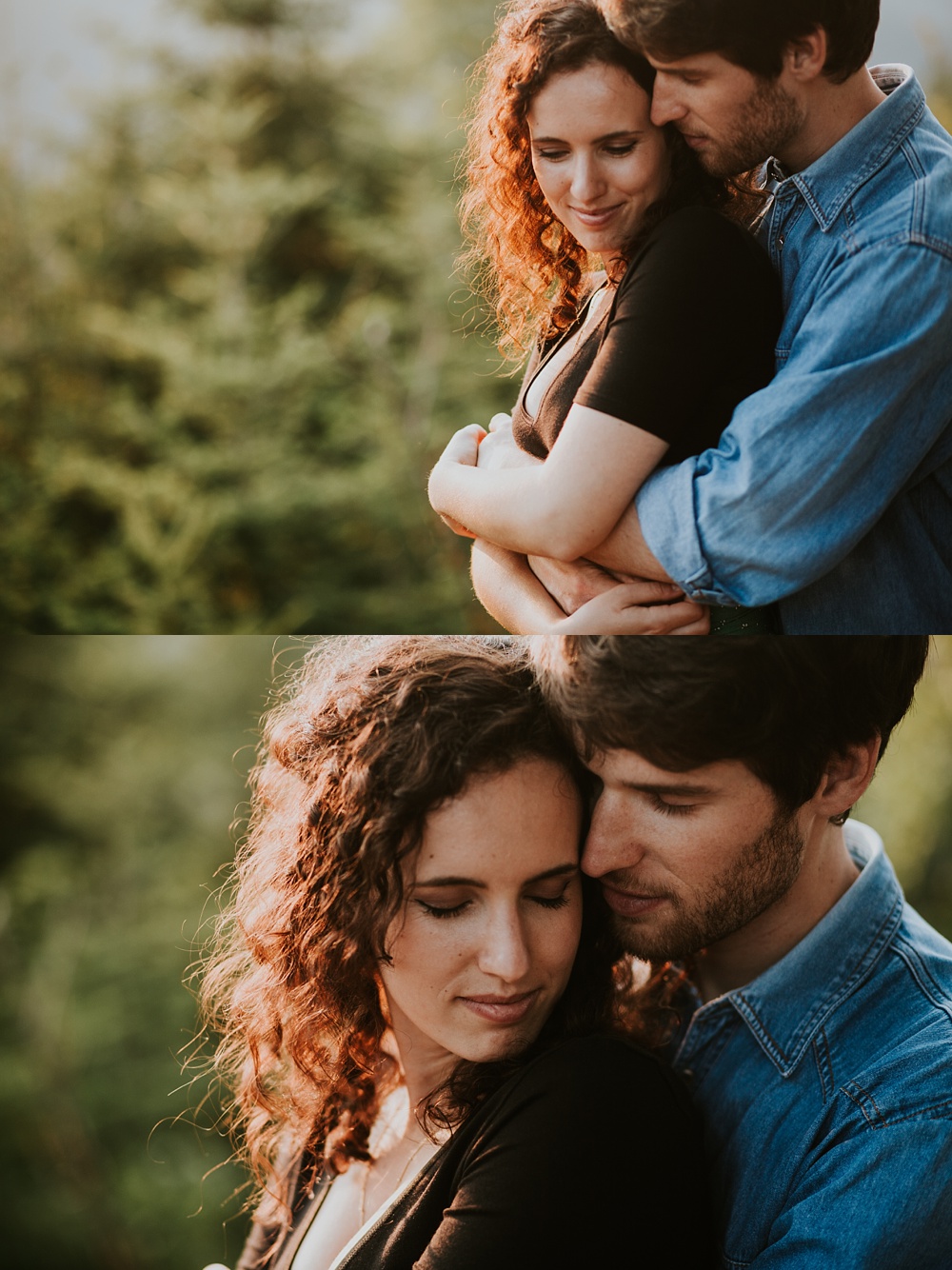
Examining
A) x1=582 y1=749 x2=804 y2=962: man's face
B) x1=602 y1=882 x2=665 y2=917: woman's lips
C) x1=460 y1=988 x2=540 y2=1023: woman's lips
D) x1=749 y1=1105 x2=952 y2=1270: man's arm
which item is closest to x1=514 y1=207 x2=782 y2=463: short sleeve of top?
x1=582 y1=749 x2=804 y2=962: man's face

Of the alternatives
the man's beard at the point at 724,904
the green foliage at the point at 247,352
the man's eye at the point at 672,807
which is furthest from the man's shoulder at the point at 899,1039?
the green foliage at the point at 247,352

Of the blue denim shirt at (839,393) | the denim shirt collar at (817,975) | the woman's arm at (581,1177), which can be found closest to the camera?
the woman's arm at (581,1177)

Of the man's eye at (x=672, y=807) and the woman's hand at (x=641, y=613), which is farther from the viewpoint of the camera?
the woman's hand at (x=641, y=613)

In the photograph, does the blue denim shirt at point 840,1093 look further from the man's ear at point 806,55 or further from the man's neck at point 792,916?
the man's ear at point 806,55

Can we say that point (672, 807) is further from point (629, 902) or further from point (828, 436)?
point (828, 436)

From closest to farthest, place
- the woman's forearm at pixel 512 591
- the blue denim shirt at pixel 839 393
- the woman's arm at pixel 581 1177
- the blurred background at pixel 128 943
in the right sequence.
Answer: the woman's arm at pixel 581 1177
the blue denim shirt at pixel 839 393
the woman's forearm at pixel 512 591
the blurred background at pixel 128 943

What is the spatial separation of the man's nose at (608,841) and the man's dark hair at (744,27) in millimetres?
701

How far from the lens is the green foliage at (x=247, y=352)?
490 centimetres

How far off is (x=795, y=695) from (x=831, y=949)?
1.01 feet

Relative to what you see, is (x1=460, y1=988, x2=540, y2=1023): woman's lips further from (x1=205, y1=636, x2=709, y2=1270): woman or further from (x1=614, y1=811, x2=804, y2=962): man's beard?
(x1=614, y1=811, x2=804, y2=962): man's beard

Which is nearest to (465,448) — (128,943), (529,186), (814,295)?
(529,186)

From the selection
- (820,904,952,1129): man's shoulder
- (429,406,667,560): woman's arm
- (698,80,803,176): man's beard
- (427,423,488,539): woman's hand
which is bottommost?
(820,904,952,1129): man's shoulder

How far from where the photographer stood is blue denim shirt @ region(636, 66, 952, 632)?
106 cm

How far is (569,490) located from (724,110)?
385mm
